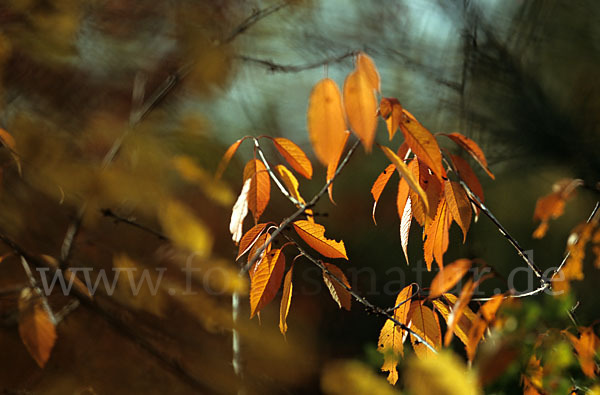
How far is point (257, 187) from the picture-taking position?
0.52 meters

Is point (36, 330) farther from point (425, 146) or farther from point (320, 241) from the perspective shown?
point (425, 146)

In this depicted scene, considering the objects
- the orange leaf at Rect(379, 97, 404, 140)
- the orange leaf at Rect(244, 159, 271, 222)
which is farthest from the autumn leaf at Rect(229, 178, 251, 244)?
the orange leaf at Rect(379, 97, 404, 140)

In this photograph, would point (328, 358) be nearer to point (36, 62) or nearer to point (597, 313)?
point (597, 313)

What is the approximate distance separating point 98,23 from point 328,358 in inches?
43.8

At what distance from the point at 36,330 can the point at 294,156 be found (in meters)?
0.31

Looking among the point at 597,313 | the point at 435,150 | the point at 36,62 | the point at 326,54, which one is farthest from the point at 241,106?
the point at 597,313

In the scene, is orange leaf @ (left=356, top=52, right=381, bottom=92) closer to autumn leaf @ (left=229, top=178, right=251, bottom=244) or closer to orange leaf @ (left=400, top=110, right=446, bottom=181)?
orange leaf @ (left=400, top=110, right=446, bottom=181)

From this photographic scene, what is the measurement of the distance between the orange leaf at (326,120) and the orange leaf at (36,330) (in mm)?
322

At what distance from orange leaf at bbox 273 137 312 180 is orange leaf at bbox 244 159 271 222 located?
3 cm

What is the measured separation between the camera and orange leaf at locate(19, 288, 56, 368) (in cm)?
48

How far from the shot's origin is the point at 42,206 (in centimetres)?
100

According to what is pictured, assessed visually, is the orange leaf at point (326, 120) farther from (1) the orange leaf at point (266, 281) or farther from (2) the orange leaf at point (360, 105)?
(1) the orange leaf at point (266, 281)

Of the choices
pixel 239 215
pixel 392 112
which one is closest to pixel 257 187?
pixel 239 215

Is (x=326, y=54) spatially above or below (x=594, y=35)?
below
